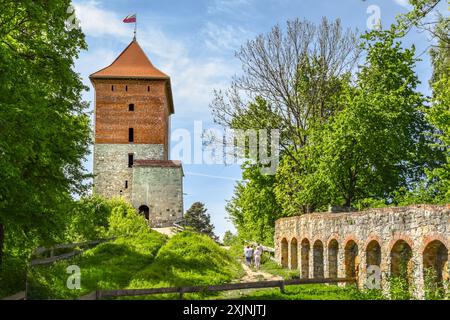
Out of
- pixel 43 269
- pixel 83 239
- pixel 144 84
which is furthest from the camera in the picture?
pixel 144 84

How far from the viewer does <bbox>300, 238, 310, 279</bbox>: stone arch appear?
21.5m

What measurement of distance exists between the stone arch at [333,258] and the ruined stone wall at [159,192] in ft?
79.3

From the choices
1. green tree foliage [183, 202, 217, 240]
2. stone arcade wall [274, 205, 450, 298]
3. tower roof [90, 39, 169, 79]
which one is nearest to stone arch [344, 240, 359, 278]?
stone arcade wall [274, 205, 450, 298]

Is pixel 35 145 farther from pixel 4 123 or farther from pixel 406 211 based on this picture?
pixel 406 211

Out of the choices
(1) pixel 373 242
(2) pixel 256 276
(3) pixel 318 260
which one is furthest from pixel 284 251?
(1) pixel 373 242

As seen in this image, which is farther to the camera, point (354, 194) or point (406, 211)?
point (354, 194)

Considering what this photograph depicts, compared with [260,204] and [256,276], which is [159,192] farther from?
[256,276]

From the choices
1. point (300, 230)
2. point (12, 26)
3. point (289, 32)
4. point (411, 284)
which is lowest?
point (411, 284)

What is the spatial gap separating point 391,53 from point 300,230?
942cm

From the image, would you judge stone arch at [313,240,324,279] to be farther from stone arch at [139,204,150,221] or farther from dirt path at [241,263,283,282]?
stone arch at [139,204,150,221]

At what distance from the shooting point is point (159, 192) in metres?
42.2

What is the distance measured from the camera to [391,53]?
24.9m

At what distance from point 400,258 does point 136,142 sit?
32.6 m
